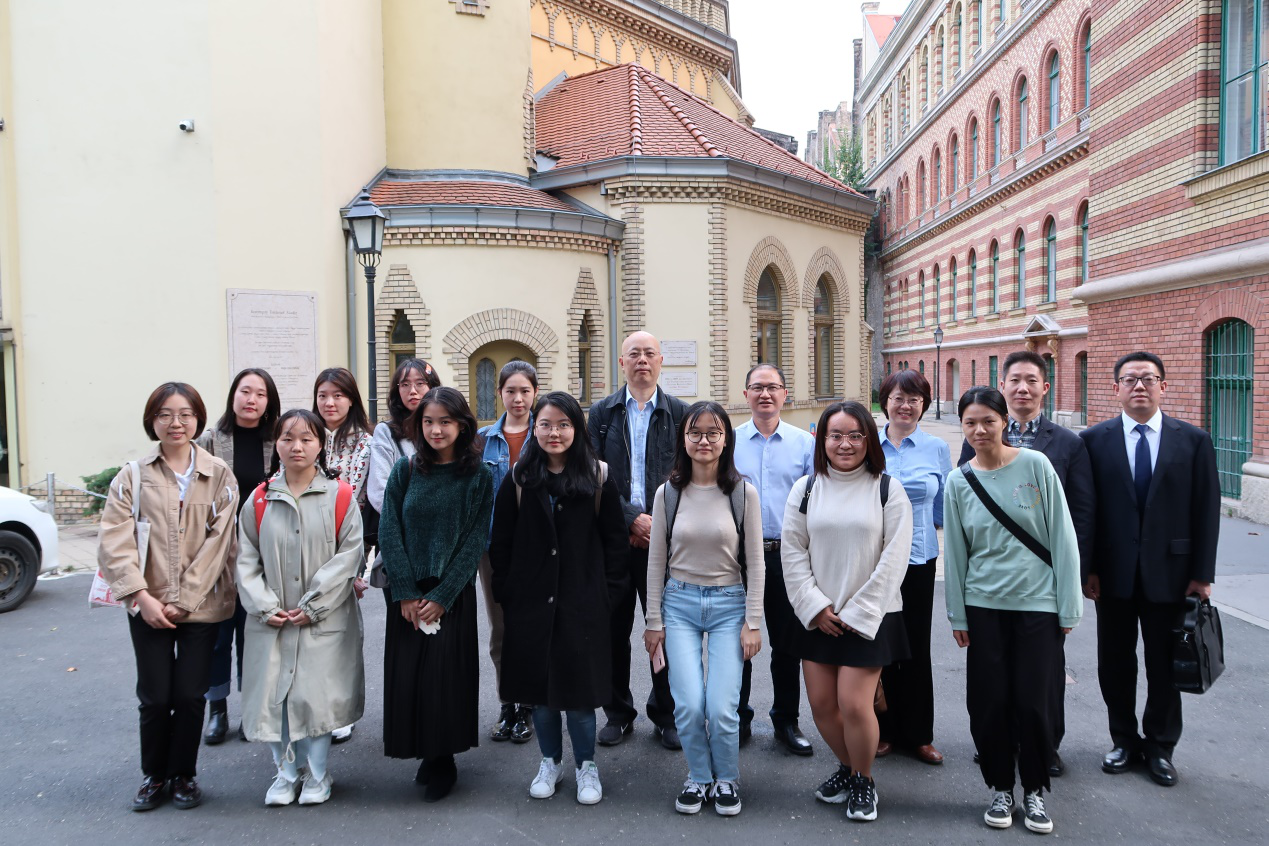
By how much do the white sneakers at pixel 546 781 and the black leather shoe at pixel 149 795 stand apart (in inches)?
67.9

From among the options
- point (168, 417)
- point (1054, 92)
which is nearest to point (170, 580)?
point (168, 417)

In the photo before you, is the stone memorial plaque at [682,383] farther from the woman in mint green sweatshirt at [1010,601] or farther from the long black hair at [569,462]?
the woman in mint green sweatshirt at [1010,601]

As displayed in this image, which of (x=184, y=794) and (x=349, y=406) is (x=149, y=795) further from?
(x=349, y=406)

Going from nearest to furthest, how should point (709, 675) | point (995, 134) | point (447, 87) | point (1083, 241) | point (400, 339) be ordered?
1. point (709, 675)
2. point (400, 339)
3. point (447, 87)
4. point (1083, 241)
5. point (995, 134)

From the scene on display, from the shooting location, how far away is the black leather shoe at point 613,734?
4.66 metres

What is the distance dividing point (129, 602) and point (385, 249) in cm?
1070

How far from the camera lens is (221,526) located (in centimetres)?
A: 410

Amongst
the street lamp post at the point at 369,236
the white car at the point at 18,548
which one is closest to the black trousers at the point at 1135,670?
the street lamp post at the point at 369,236

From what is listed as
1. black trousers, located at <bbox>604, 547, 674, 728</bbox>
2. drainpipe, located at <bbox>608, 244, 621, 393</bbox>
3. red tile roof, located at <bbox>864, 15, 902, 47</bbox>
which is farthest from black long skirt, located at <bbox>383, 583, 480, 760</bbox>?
red tile roof, located at <bbox>864, 15, 902, 47</bbox>

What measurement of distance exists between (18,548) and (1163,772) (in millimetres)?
8878

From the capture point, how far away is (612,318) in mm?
15422

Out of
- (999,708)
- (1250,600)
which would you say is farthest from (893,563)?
(1250,600)

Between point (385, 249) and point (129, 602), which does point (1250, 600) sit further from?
point (385, 249)

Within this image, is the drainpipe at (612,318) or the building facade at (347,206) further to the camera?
the drainpipe at (612,318)
